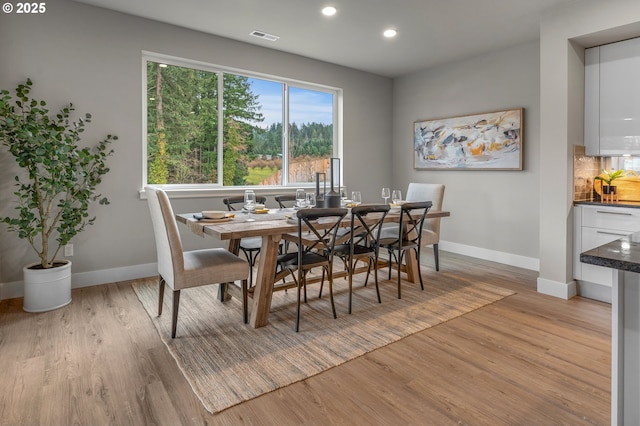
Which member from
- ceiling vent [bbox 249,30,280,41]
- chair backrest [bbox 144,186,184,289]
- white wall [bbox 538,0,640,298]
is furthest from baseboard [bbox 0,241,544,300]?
ceiling vent [bbox 249,30,280,41]

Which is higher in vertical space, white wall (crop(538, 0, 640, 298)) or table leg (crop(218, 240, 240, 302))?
white wall (crop(538, 0, 640, 298))

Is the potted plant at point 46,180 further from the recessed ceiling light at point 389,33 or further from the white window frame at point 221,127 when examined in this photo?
the recessed ceiling light at point 389,33

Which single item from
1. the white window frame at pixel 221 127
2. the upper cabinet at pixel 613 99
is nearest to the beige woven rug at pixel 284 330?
the white window frame at pixel 221 127

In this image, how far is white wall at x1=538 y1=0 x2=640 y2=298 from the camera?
335cm

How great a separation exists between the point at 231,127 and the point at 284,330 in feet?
9.53

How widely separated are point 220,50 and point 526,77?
3709 millimetres

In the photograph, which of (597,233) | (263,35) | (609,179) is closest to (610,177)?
(609,179)

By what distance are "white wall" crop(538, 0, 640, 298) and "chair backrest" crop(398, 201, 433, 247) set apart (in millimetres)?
1174

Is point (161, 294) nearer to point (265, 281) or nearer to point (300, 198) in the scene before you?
point (265, 281)

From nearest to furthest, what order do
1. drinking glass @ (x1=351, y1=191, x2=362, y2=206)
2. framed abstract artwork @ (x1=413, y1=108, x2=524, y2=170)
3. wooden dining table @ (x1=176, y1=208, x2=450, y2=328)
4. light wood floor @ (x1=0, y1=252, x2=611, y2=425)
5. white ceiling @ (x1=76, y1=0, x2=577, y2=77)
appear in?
light wood floor @ (x1=0, y1=252, x2=611, y2=425), wooden dining table @ (x1=176, y1=208, x2=450, y2=328), white ceiling @ (x1=76, y1=0, x2=577, y2=77), drinking glass @ (x1=351, y1=191, x2=362, y2=206), framed abstract artwork @ (x1=413, y1=108, x2=524, y2=170)

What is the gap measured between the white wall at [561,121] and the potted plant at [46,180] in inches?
166

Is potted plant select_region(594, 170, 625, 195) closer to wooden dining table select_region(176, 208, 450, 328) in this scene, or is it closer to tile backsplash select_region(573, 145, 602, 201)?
tile backsplash select_region(573, 145, 602, 201)

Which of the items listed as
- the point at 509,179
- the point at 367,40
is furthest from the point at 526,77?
the point at 367,40

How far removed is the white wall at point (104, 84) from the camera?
3344 mm
